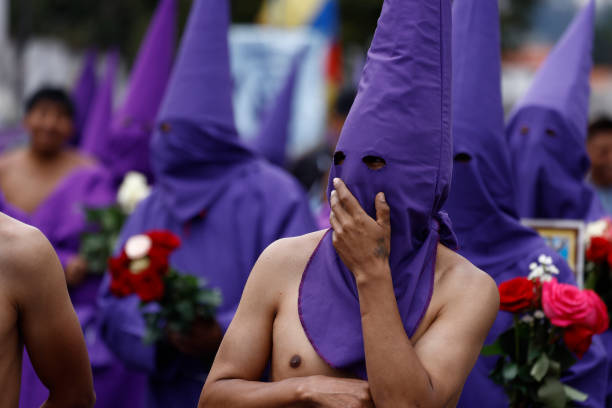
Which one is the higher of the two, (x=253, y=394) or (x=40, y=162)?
(x=253, y=394)

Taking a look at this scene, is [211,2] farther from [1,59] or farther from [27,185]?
[1,59]

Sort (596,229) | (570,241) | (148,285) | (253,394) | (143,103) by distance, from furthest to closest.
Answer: (143,103) → (596,229) → (570,241) → (148,285) → (253,394)

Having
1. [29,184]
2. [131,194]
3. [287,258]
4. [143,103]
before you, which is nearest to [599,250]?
[287,258]

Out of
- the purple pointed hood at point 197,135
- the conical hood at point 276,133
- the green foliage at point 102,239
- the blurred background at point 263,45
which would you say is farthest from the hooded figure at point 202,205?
the blurred background at point 263,45

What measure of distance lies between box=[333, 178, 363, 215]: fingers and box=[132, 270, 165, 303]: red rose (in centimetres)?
191

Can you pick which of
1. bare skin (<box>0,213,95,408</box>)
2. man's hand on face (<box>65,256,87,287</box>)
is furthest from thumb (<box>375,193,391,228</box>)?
man's hand on face (<box>65,256,87,287</box>)

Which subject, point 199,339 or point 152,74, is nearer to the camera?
point 199,339

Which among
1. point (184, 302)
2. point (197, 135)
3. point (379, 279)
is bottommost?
point (184, 302)

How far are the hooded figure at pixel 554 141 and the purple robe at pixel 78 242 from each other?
2.58m

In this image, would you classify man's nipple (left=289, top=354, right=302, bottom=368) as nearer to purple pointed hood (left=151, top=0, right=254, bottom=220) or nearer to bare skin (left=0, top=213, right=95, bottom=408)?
bare skin (left=0, top=213, right=95, bottom=408)

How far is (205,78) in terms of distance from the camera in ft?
18.0

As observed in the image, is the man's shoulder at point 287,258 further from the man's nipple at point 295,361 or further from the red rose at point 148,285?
the red rose at point 148,285

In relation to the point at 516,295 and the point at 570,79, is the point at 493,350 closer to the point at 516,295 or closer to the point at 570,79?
the point at 516,295

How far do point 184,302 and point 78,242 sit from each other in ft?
8.73
